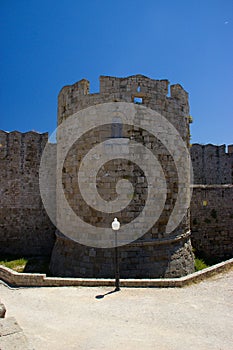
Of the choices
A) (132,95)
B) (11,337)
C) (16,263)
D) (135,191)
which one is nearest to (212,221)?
(135,191)

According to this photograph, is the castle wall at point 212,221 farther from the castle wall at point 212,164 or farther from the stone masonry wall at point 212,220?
the castle wall at point 212,164

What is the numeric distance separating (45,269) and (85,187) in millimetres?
4300

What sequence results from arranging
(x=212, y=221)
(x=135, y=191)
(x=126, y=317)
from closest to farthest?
(x=126, y=317), (x=135, y=191), (x=212, y=221)

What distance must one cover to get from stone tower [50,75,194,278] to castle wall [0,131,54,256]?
4.43 m

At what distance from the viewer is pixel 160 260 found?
25.5 feet

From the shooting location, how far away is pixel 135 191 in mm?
7719

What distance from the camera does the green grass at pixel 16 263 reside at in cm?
998

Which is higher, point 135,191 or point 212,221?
point 135,191

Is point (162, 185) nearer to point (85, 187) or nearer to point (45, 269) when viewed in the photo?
point (85, 187)

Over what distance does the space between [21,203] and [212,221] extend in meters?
10.2

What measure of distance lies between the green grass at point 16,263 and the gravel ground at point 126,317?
3.51m

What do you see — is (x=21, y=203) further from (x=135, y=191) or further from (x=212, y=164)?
(x=212, y=164)

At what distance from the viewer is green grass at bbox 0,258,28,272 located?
9978 millimetres

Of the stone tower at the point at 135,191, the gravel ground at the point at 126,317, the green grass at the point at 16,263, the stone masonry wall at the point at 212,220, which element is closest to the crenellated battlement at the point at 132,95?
the stone tower at the point at 135,191
